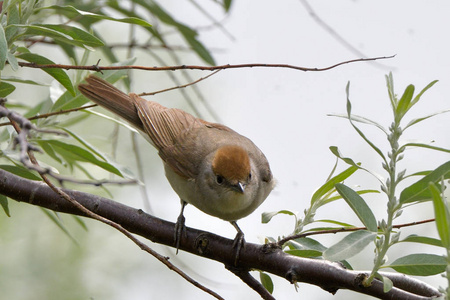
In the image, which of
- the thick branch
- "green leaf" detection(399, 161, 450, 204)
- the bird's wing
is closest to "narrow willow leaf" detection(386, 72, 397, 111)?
"green leaf" detection(399, 161, 450, 204)

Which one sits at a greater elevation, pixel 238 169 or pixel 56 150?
pixel 238 169

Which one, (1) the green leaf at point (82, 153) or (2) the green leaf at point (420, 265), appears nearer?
(2) the green leaf at point (420, 265)

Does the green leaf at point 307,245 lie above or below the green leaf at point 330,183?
below

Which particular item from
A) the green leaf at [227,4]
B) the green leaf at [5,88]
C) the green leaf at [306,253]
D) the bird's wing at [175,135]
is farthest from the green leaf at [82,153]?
the green leaf at [227,4]

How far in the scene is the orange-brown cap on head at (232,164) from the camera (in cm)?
383

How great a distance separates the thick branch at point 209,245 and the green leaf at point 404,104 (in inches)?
23.9

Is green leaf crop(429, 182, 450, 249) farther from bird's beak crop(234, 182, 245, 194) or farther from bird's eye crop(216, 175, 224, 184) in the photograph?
bird's eye crop(216, 175, 224, 184)

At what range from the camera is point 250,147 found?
4297 millimetres

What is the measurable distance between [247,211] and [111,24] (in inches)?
175

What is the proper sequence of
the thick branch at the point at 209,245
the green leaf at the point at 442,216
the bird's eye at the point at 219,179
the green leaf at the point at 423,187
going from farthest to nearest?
the bird's eye at the point at 219,179 → the thick branch at the point at 209,245 → the green leaf at the point at 423,187 → the green leaf at the point at 442,216

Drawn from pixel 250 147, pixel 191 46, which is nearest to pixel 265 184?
pixel 250 147

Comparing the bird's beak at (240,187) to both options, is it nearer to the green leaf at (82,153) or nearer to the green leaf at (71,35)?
the green leaf at (82,153)

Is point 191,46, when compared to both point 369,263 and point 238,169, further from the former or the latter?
point 369,263

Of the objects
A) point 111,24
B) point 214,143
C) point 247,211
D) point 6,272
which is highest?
point 111,24
